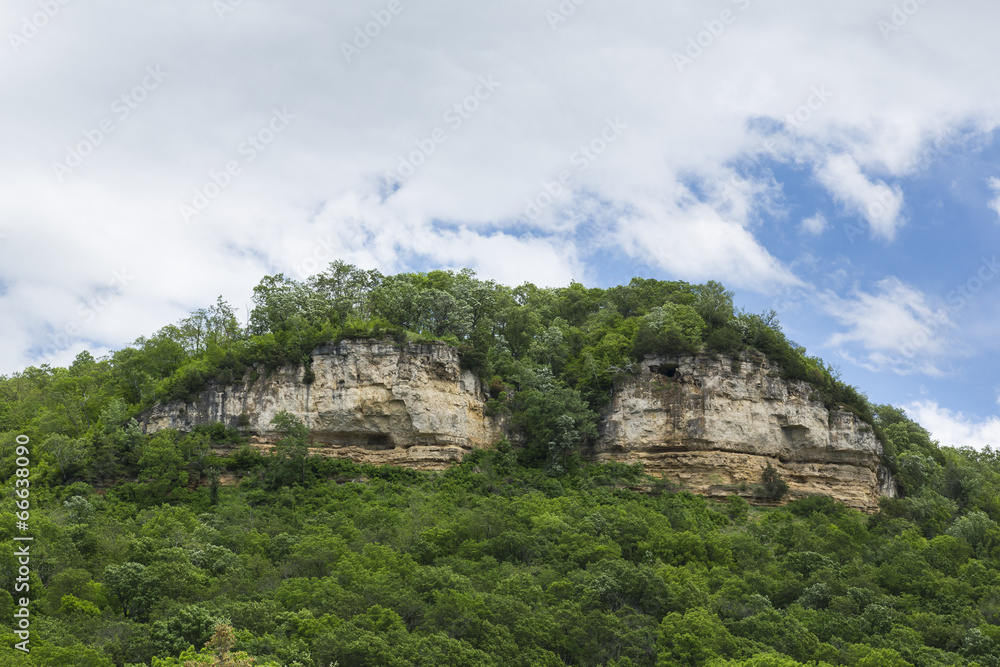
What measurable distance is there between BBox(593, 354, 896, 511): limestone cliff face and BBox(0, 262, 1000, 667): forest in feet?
Result: 4.71

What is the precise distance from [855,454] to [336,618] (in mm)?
38445

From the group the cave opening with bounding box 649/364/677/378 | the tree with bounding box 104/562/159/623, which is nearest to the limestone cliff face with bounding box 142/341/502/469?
the cave opening with bounding box 649/364/677/378

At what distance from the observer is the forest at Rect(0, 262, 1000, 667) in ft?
104

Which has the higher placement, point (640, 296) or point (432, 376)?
point (640, 296)

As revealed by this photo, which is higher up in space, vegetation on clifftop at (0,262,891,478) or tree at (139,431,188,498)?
vegetation on clifftop at (0,262,891,478)

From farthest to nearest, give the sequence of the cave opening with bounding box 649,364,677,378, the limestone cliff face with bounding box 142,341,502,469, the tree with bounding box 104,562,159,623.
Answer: the cave opening with bounding box 649,364,677,378
the limestone cliff face with bounding box 142,341,502,469
the tree with bounding box 104,562,159,623

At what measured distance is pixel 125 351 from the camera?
205 feet

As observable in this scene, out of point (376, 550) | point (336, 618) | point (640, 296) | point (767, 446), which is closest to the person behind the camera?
point (336, 618)

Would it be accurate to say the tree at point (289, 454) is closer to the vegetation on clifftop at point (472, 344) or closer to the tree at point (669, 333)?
the vegetation on clifftop at point (472, 344)

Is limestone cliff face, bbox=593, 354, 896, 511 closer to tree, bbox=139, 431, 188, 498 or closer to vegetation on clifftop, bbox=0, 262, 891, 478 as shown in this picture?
vegetation on clifftop, bbox=0, 262, 891, 478

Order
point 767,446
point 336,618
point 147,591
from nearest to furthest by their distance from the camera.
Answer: point 336,618, point 147,591, point 767,446

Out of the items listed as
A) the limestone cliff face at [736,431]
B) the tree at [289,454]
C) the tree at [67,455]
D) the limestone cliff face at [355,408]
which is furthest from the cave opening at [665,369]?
the tree at [67,455]

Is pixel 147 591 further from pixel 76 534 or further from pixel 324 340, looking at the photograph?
pixel 324 340

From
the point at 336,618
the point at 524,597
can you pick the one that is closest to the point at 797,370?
the point at 524,597
